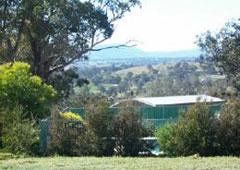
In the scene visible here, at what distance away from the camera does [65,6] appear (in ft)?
139

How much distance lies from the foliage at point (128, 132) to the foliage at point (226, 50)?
99.7 ft

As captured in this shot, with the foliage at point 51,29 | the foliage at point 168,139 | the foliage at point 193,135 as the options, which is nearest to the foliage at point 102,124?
the foliage at point 168,139

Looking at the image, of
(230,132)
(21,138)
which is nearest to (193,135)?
(230,132)

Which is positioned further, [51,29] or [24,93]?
[51,29]

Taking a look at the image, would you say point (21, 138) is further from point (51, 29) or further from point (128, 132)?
point (51, 29)

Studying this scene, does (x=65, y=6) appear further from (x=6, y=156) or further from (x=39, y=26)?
(x=6, y=156)

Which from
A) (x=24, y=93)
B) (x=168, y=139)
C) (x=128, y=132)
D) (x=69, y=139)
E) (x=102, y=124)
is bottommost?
(x=69, y=139)

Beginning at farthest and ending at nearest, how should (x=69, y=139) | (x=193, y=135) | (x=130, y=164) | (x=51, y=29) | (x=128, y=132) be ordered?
(x=51, y=29)
(x=69, y=139)
(x=128, y=132)
(x=193, y=135)
(x=130, y=164)

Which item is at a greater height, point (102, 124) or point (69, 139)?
point (102, 124)

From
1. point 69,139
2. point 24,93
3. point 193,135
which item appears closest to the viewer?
point 193,135

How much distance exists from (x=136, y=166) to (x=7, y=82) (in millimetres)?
10806

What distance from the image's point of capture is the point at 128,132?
67.4 feet

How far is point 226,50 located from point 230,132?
105ft

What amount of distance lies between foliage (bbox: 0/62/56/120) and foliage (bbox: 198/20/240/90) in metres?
27.3
